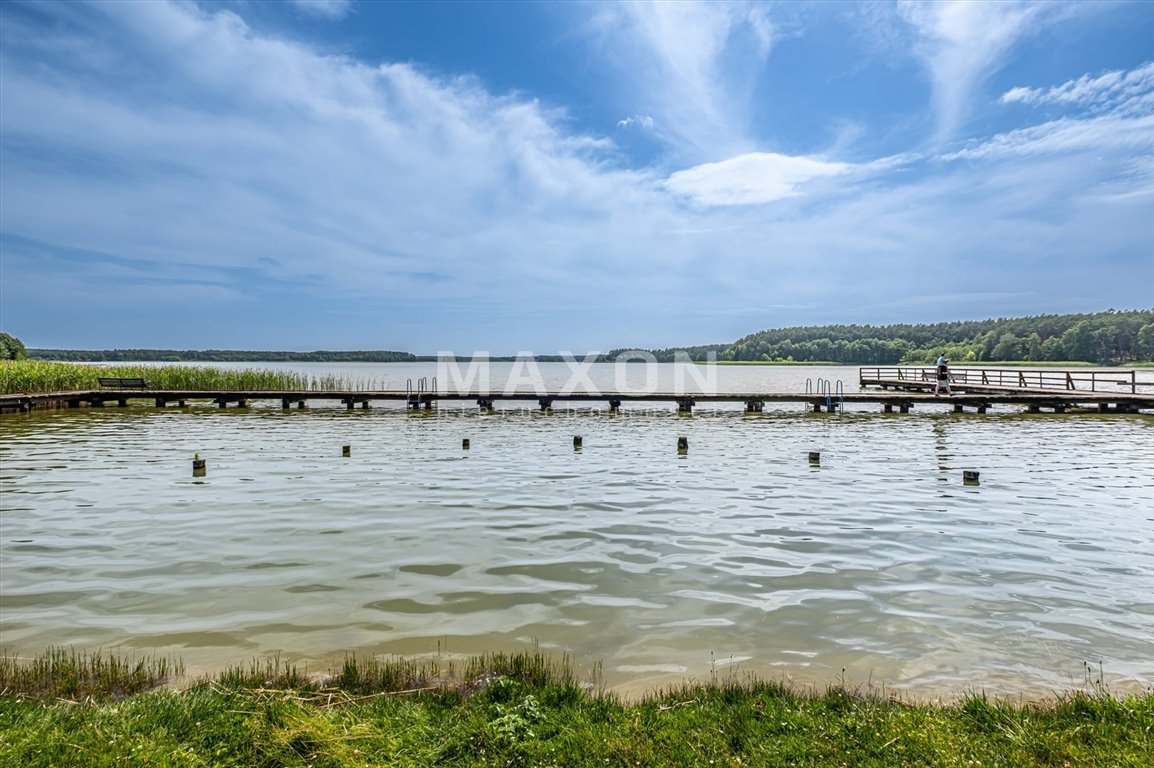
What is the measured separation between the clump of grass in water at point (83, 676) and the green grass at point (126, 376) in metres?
39.4

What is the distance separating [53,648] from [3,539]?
18.2ft

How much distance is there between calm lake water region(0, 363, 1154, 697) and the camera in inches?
252

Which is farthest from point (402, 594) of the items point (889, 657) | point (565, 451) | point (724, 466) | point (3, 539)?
point (565, 451)

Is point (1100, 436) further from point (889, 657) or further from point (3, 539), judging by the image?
point (3, 539)

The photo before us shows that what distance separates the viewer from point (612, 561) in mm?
9242

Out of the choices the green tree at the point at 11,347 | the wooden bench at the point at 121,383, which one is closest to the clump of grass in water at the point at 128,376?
the wooden bench at the point at 121,383

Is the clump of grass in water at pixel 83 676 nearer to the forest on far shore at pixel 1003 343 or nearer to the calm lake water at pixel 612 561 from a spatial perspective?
the calm lake water at pixel 612 561

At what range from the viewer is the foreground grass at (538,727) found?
392 cm

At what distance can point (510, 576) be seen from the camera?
8.63 m

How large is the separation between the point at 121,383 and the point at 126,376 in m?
4.31

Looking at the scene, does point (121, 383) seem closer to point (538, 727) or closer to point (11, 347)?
point (538, 727)

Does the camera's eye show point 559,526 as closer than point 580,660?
No

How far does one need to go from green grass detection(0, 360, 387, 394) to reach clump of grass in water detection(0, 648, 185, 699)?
3940 cm

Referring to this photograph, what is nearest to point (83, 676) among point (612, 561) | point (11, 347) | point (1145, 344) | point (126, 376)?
point (612, 561)
